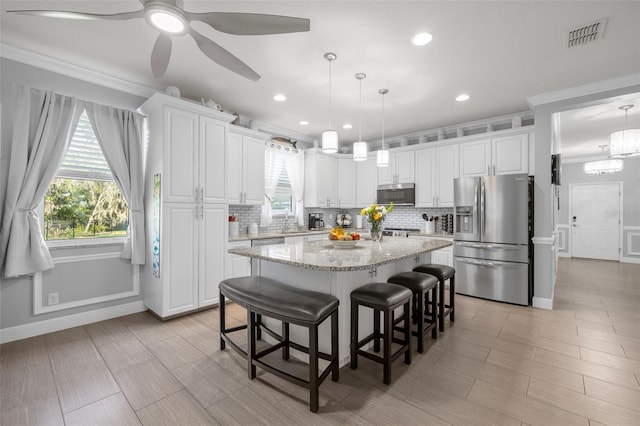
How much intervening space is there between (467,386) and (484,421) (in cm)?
35

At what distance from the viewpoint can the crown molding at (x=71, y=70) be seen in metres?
Result: 2.69

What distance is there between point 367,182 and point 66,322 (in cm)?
505

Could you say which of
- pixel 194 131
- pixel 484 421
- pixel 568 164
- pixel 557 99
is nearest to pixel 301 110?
pixel 194 131

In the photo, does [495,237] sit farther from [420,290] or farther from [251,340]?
[251,340]

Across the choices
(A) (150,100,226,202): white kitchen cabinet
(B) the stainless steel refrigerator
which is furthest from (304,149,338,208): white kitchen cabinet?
(B) the stainless steel refrigerator

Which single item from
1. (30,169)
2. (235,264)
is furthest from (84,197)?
(235,264)

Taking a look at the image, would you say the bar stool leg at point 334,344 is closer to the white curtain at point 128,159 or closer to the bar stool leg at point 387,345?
the bar stool leg at point 387,345

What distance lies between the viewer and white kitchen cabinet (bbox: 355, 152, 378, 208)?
229 inches

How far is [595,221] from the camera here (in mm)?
7379

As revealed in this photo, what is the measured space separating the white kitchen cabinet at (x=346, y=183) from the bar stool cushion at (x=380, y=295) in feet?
12.7

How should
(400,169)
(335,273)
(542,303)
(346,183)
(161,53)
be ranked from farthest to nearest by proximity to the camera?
(346,183), (400,169), (542,303), (335,273), (161,53)

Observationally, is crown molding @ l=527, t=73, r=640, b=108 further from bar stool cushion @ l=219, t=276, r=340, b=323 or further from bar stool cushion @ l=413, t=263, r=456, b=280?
bar stool cushion @ l=219, t=276, r=340, b=323

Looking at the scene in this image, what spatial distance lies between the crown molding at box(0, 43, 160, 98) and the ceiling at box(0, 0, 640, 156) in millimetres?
73

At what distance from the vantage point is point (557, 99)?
3.61 meters
